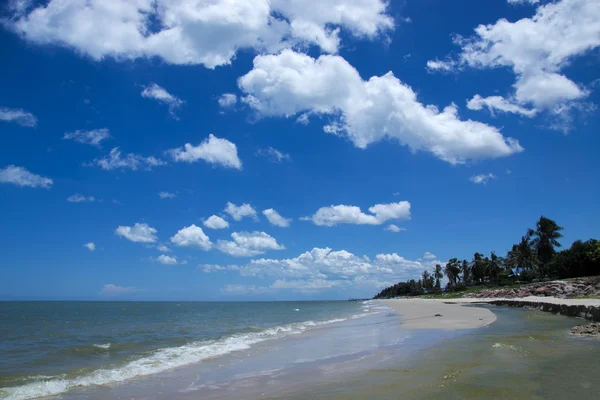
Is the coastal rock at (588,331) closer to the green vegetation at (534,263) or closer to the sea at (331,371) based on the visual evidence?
the sea at (331,371)

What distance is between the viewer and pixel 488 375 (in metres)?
8.19

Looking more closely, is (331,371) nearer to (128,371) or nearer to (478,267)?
(128,371)

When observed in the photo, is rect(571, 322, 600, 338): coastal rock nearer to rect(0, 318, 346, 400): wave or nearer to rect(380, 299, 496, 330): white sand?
rect(380, 299, 496, 330): white sand

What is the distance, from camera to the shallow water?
270 inches

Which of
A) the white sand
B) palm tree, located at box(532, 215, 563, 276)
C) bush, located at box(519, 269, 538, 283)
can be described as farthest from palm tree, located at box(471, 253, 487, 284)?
the white sand

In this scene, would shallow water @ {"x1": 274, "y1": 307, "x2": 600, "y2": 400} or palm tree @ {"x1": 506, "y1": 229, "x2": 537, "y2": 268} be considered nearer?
shallow water @ {"x1": 274, "y1": 307, "x2": 600, "y2": 400}

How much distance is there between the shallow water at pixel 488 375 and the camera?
6.85 meters

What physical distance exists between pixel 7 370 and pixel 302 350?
12145 mm

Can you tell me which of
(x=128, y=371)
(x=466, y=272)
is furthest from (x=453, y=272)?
(x=128, y=371)

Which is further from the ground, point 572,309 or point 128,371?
point 572,309

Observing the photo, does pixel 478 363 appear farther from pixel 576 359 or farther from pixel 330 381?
pixel 330 381

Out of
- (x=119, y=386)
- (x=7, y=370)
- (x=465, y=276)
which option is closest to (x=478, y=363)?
(x=119, y=386)

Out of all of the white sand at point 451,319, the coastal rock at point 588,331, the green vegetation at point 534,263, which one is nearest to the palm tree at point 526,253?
the green vegetation at point 534,263

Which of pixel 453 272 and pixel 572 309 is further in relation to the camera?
pixel 453 272
